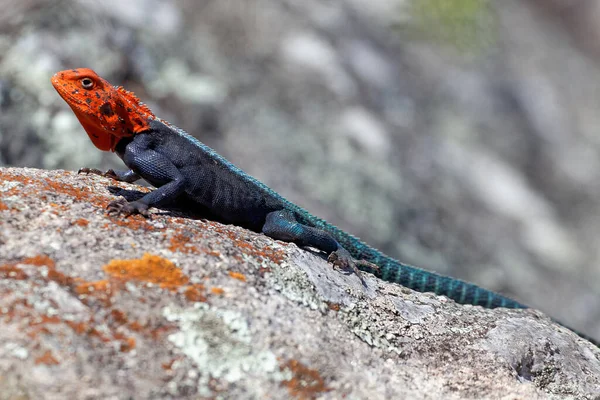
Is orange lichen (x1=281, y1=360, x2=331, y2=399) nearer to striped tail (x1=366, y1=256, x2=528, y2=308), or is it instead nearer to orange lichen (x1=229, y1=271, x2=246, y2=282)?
orange lichen (x1=229, y1=271, x2=246, y2=282)

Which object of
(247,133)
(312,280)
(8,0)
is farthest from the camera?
(247,133)

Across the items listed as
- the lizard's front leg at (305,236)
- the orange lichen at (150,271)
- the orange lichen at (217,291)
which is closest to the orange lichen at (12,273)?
the orange lichen at (150,271)

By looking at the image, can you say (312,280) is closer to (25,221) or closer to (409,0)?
(25,221)

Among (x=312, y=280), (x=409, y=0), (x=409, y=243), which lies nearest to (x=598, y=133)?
(x=409, y=0)

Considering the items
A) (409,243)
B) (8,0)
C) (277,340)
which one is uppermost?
(8,0)

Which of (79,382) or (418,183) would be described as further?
(418,183)

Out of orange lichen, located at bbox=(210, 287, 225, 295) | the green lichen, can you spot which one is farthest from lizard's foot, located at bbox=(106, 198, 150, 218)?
the green lichen

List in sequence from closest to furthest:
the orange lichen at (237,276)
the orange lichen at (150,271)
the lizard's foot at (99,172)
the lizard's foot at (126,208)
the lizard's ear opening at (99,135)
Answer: the orange lichen at (150,271), the orange lichen at (237,276), the lizard's foot at (126,208), the lizard's ear opening at (99,135), the lizard's foot at (99,172)

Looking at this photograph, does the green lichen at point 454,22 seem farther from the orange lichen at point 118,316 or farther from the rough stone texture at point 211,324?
the orange lichen at point 118,316
